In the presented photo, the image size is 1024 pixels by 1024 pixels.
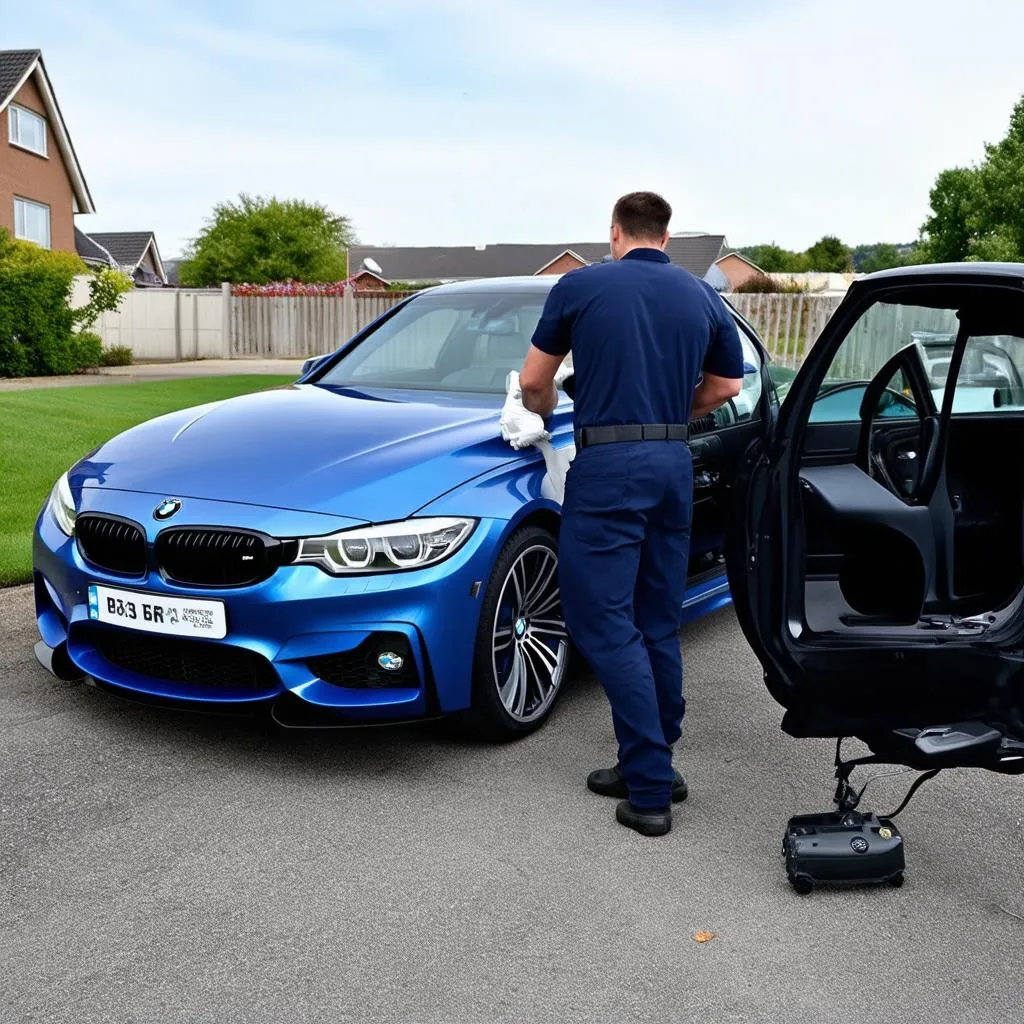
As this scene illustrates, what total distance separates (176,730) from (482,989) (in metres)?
2.00

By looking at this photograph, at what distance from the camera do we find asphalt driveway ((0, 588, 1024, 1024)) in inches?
113

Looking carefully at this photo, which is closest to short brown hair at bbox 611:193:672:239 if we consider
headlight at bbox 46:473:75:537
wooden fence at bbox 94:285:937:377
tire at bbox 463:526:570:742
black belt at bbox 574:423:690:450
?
black belt at bbox 574:423:690:450

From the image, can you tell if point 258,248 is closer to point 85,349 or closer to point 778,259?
point 85,349

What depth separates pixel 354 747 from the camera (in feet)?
14.5

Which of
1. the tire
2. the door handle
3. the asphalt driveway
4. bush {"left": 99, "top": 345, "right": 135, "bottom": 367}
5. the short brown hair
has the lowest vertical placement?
bush {"left": 99, "top": 345, "right": 135, "bottom": 367}

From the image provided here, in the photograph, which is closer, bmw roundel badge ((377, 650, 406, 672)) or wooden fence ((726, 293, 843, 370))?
bmw roundel badge ((377, 650, 406, 672))

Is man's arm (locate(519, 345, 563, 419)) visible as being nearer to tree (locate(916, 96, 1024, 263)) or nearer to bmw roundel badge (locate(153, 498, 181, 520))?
bmw roundel badge (locate(153, 498, 181, 520))

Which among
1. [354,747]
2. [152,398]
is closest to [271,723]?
[354,747]

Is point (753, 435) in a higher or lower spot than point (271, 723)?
higher

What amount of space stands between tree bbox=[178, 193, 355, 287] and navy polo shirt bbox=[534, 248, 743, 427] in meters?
63.5

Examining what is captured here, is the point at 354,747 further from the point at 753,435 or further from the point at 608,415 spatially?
the point at 753,435

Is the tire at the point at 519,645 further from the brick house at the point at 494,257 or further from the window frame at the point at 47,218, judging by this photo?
the brick house at the point at 494,257

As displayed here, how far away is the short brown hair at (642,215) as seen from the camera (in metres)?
3.89

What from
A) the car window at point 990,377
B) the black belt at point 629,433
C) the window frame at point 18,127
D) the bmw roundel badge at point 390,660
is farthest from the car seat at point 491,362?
the window frame at point 18,127
